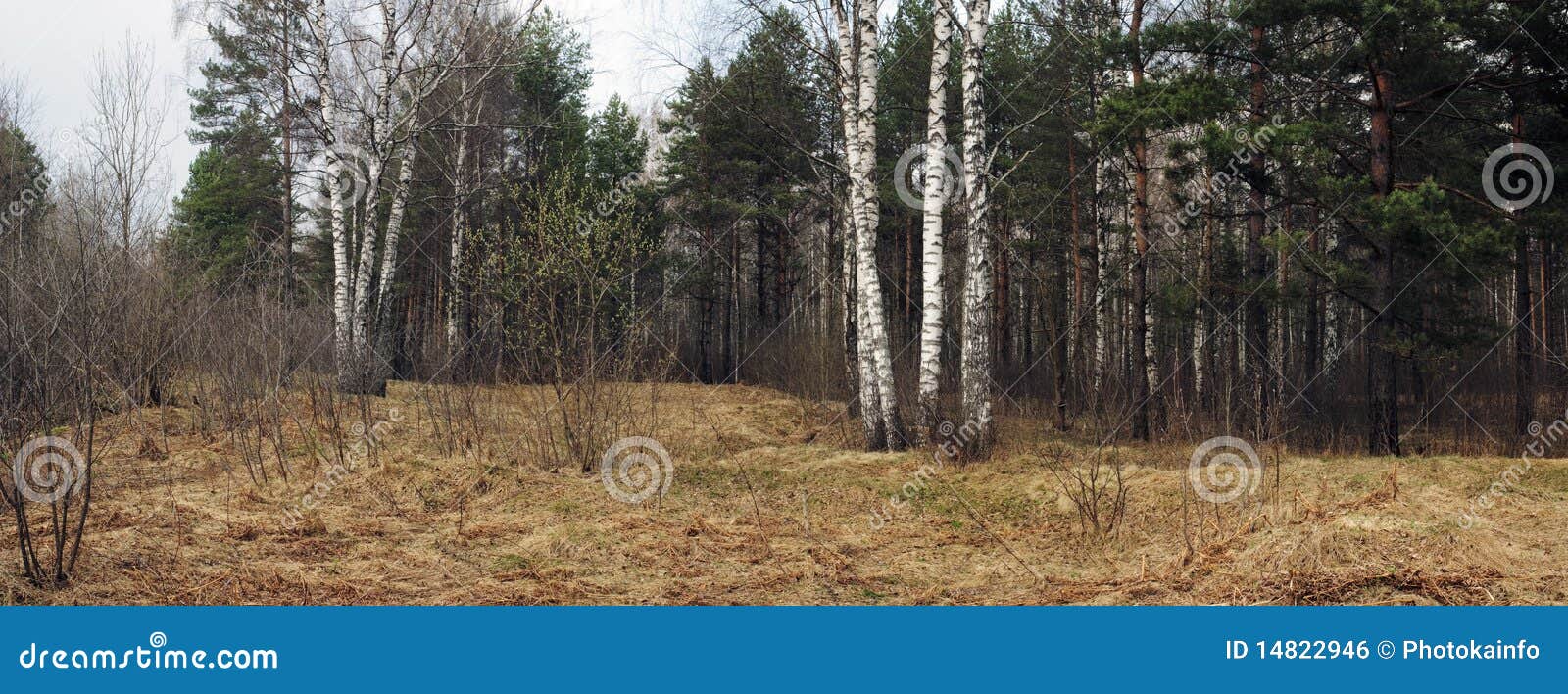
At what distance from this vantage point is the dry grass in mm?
5477

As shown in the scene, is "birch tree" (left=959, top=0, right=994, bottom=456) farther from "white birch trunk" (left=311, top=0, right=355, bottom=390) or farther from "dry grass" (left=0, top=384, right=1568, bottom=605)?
"white birch trunk" (left=311, top=0, right=355, bottom=390)

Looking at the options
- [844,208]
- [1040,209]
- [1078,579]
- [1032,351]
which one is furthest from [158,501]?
[1032,351]

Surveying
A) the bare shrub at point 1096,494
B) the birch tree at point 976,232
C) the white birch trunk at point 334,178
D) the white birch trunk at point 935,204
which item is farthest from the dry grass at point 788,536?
the white birch trunk at point 334,178

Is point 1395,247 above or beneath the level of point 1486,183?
beneath

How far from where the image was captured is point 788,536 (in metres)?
7.22

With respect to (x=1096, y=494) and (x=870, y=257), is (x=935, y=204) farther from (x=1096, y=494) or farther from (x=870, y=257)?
(x=1096, y=494)

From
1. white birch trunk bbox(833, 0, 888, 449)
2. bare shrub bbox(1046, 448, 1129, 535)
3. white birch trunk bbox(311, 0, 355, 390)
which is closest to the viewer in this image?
bare shrub bbox(1046, 448, 1129, 535)

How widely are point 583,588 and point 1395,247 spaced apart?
32.2ft

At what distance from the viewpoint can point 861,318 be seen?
1083 centimetres

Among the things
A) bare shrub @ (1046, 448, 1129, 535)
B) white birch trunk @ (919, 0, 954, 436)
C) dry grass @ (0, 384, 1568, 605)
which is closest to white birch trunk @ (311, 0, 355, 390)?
dry grass @ (0, 384, 1568, 605)

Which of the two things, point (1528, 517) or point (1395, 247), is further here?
point (1395, 247)

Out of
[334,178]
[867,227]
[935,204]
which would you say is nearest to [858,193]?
[867,227]

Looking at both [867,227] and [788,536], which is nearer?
[788,536]

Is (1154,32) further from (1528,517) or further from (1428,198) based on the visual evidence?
(1528,517)
